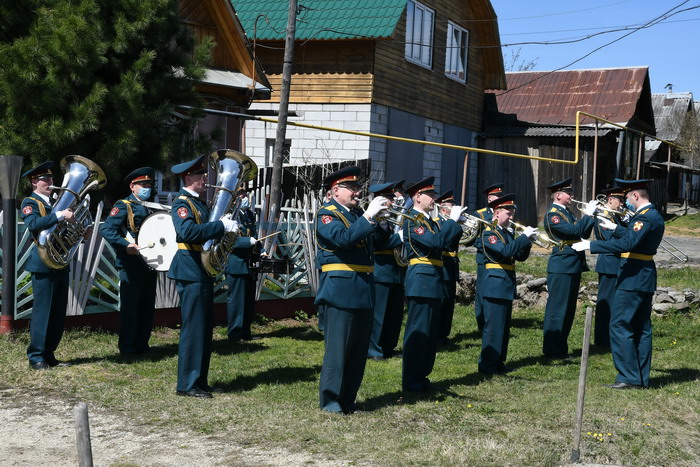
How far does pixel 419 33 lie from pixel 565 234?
12.1m

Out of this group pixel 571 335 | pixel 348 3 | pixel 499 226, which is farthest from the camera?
pixel 348 3

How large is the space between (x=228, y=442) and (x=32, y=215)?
10.8 ft

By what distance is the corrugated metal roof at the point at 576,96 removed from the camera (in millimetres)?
27984

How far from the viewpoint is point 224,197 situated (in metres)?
7.63

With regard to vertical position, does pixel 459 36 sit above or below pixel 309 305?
above

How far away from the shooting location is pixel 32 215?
8.09 metres

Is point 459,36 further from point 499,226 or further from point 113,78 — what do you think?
point 499,226

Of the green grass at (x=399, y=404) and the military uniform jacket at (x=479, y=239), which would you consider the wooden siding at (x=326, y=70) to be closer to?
the military uniform jacket at (x=479, y=239)

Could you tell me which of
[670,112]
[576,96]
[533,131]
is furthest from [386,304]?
[670,112]

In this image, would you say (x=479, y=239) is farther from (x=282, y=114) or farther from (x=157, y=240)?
(x=282, y=114)

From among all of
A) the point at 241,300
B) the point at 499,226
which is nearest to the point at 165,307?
the point at 241,300

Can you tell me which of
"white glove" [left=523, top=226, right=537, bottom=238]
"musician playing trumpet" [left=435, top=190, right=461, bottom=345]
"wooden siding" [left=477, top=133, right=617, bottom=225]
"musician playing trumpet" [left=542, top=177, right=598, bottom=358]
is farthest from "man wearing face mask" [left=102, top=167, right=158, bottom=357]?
"wooden siding" [left=477, top=133, right=617, bottom=225]

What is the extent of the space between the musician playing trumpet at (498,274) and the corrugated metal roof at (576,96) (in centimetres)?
1911

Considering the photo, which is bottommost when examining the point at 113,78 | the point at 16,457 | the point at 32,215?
the point at 16,457
